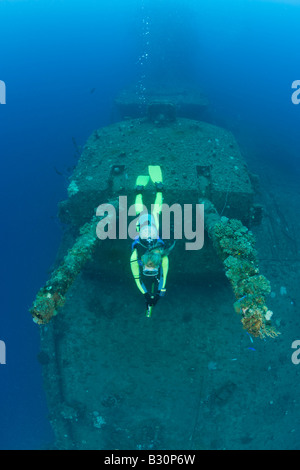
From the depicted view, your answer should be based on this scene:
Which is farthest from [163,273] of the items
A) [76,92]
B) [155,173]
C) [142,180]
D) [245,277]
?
[76,92]

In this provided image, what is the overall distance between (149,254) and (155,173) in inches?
71.7

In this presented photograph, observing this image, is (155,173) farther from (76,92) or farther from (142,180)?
(76,92)

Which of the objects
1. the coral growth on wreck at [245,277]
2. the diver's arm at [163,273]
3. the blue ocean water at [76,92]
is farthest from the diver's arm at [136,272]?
the blue ocean water at [76,92]

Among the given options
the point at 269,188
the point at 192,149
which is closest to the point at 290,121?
the point at 269,188

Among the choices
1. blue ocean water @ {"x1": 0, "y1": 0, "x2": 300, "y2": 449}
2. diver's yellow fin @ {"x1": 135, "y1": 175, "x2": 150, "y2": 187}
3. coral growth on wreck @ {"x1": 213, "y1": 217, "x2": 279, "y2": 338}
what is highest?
blue ocean water @ {"x1": 0, "y1": 0, "x2": 300, "y2": 449}

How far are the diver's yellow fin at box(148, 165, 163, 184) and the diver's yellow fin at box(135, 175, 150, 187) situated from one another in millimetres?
100

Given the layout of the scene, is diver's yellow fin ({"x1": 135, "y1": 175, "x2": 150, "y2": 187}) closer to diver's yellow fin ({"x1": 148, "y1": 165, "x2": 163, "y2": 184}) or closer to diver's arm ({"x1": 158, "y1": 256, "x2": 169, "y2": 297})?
diver's yellow fin ({"x1": 148, "y1": 165, "x2": 163, "y2": 184})

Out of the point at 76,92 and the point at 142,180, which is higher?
the point at 76,92

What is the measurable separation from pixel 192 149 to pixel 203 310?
344 cm

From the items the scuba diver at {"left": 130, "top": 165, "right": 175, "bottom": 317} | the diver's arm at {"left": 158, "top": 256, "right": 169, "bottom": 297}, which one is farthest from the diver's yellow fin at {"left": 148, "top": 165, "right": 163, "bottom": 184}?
the diver's arm at {"left": 158, "top": 256, "right": 169, "bottom": 297}

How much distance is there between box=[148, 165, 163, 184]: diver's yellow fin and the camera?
4916 mm

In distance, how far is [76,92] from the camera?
1638 cm

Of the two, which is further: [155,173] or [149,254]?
[155,173]
